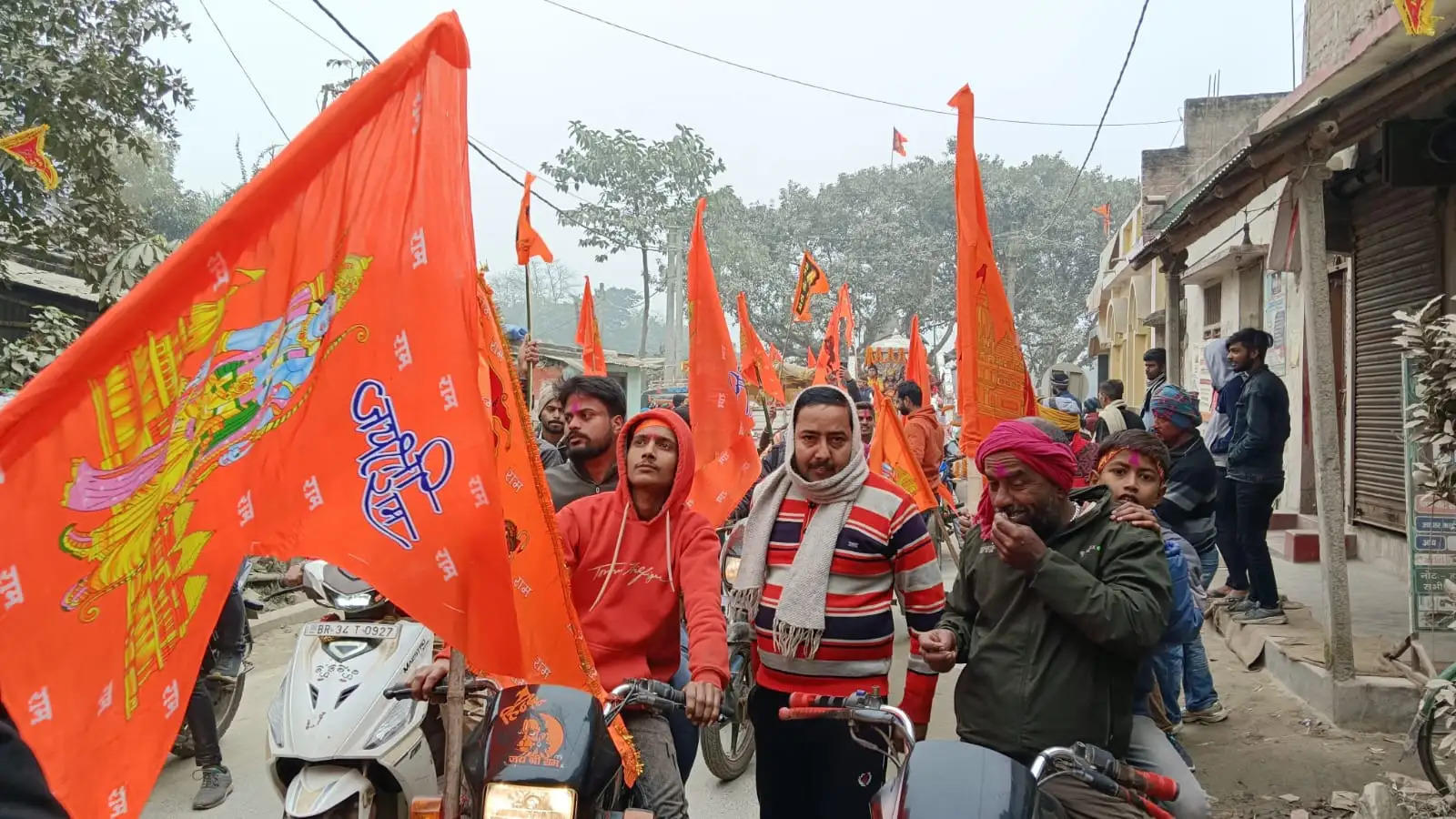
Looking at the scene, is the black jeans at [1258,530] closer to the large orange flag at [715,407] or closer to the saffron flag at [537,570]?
the large orange flag at [715,407]

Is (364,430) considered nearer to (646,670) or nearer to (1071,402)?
(646,670)

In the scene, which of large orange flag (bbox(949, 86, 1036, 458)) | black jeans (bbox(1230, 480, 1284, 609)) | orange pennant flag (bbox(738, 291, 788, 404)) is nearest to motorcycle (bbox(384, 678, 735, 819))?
large orange flag (bbox(949, 86, 1036, 458))

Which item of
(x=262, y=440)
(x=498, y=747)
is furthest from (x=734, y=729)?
(x=262, y=440)

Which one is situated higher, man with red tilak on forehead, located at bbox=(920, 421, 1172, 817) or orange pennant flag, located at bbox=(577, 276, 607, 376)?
orange pennant flag, located at bbox=(577, 276, 607, 376)

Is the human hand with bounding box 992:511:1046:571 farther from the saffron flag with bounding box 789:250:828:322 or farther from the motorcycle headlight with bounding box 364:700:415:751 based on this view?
the saffron flag with bounding box 789:250:828:322

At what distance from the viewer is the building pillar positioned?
16.4ft

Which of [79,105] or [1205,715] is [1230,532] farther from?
[79,105]

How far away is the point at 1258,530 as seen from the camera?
20.8 ft

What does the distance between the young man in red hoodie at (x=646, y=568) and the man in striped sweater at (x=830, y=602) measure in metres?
0.21

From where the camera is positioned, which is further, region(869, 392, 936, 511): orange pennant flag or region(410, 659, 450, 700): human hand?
region(869, 392, 936, 511): orange pennant flag

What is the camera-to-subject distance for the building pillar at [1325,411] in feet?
16.4

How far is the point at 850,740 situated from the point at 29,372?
783 centimetres

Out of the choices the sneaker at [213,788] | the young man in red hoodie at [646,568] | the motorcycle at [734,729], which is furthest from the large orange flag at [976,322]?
the sneaker at [213,788]

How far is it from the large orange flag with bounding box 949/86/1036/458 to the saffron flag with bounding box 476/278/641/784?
2.19 meters
